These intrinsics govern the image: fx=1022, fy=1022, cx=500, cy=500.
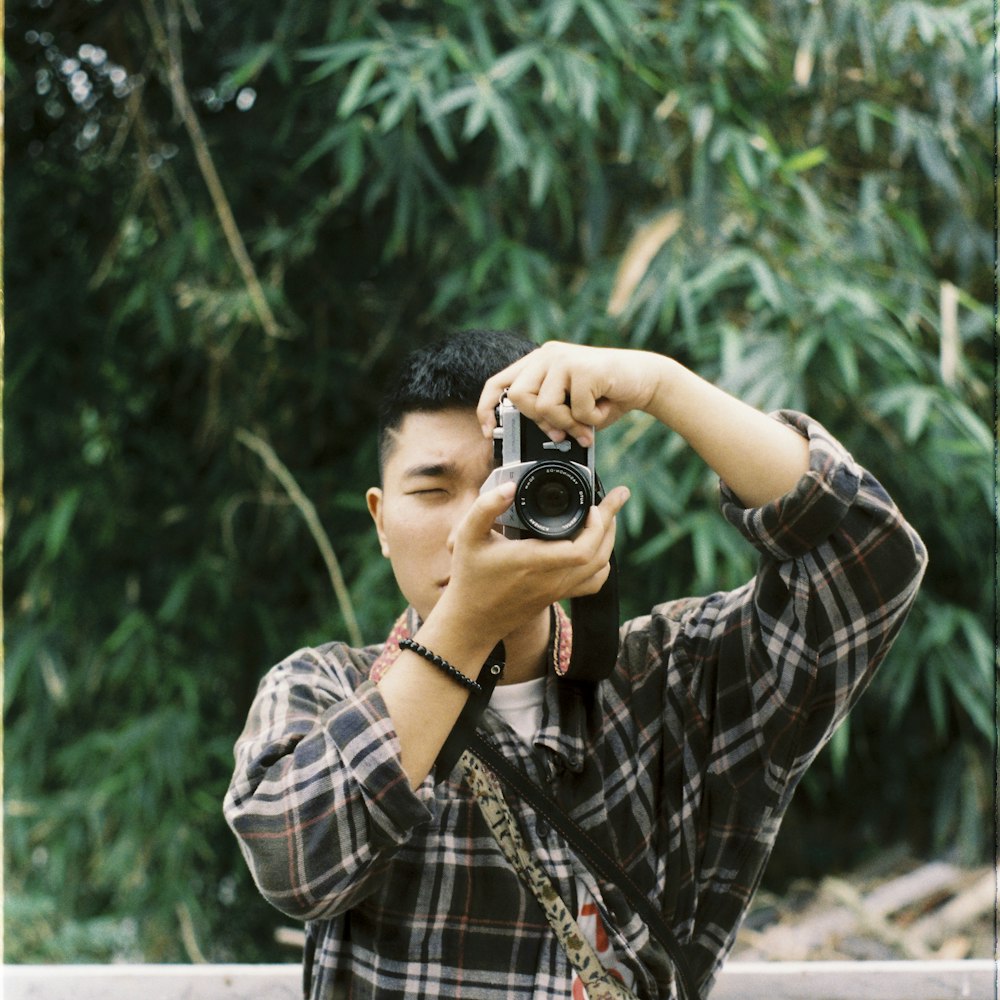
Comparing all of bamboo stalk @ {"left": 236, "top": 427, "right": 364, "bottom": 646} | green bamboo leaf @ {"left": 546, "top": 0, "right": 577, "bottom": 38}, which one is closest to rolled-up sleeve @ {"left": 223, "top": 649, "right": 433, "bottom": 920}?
bamboo stalk @ {"left": 236, "top": 427, "right": 364, "bottom": 646}

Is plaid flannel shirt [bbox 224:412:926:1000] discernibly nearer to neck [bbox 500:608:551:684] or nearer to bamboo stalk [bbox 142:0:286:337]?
neck [bbox 500:608:551:684]

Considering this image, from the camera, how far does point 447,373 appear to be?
76cm

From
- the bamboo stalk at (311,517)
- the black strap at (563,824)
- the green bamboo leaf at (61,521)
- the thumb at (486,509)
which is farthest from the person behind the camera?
the green bamboo leaf at (61,521)

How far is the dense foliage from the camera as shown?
1359mm

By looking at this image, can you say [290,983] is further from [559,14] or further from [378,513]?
[559,14]

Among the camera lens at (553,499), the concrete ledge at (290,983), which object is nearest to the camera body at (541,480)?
the camera lens at (553,499)

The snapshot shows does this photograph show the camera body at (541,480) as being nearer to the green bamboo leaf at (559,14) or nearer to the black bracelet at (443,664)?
the black bracelet at (443,664)

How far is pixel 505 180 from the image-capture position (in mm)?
1419

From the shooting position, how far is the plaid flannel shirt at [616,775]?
620 mm

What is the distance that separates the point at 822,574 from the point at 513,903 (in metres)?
0.31

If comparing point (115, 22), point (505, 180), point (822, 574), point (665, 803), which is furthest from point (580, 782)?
point (115, 22)

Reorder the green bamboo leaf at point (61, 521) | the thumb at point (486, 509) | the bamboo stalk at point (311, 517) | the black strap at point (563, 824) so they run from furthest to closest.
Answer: the green bamboo leaf at point (61, 521)
the bamboo stalk at point (311, 517)
the black strap at point (563, 824)
the thumb at point (486, 509)

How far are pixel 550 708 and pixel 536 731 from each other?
0.02 m

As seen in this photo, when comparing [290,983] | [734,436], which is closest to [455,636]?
[734,436]
